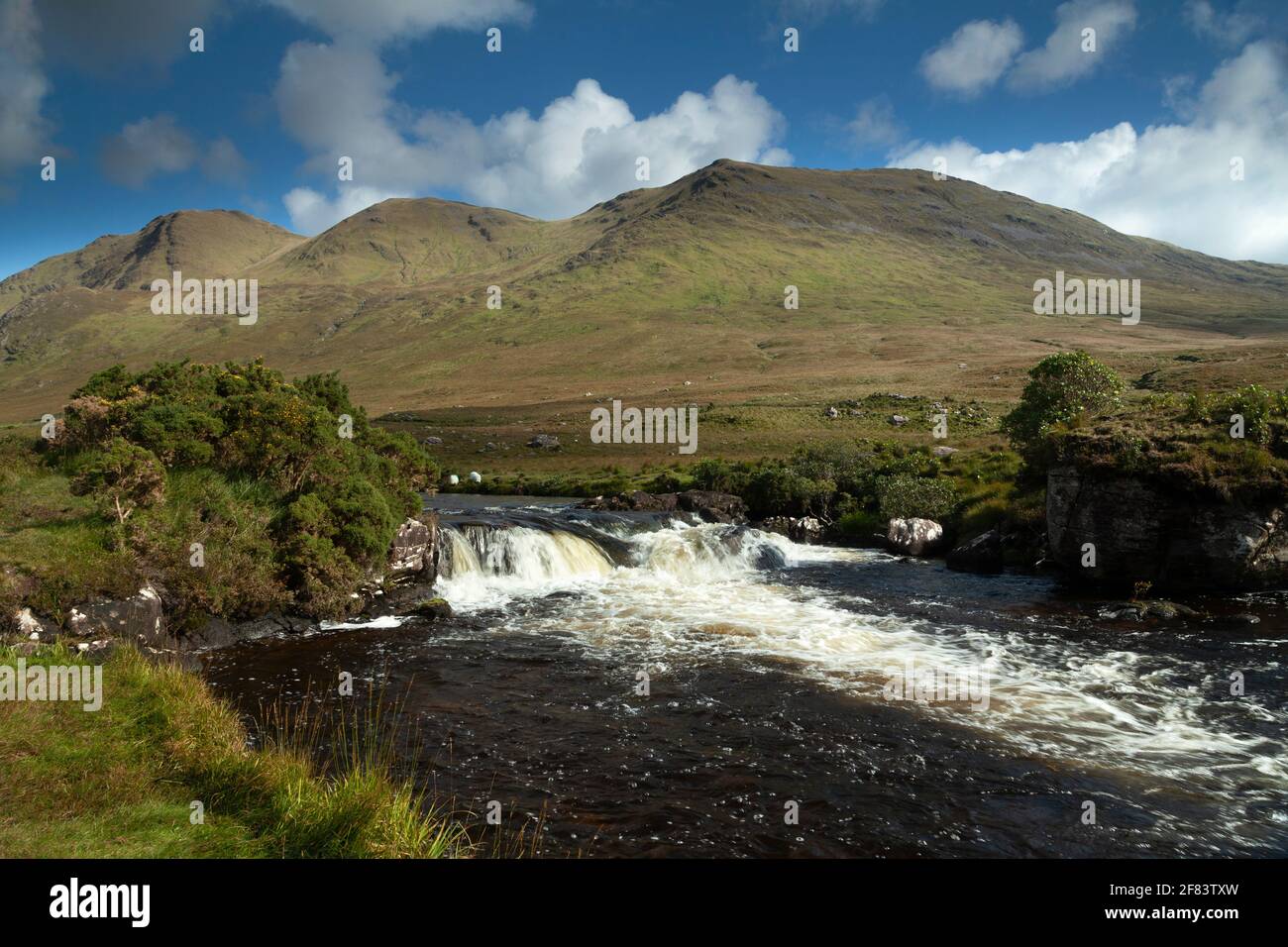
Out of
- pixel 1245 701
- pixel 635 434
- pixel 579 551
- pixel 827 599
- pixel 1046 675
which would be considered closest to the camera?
pixel 1245 701

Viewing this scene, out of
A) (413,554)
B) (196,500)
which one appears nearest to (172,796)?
(196,500)

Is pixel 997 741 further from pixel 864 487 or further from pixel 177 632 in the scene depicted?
pixel 864 487

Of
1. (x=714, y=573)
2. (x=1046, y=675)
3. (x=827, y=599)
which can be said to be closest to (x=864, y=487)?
(x=714, y=573)

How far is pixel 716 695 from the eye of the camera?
1639cm

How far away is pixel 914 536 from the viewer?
A: 3616 cm

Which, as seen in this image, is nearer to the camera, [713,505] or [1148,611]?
[1148,611]

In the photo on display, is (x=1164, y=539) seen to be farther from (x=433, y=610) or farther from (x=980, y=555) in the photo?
(x=433, y=610)

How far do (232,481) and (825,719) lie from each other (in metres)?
20.0

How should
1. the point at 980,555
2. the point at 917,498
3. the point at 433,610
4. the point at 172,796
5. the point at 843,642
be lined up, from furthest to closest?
the point at 917,498 < the point at 980,555 < the point at 433,610 < the point at 843,642 < the point at 172,796

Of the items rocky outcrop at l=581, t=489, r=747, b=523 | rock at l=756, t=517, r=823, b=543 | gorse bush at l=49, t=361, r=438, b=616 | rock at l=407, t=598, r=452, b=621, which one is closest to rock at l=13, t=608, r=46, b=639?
gorse bush at l=49, t=361, r=438, b=616

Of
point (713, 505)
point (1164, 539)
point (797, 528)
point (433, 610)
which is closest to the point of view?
point (433, 610)

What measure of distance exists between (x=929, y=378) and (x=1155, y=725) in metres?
117

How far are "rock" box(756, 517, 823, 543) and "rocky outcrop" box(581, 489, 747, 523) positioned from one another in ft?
6.69

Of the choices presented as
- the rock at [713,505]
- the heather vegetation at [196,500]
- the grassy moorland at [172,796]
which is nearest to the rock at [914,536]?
the rock at [713,505]
